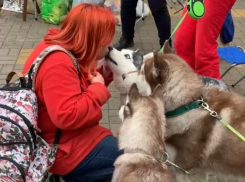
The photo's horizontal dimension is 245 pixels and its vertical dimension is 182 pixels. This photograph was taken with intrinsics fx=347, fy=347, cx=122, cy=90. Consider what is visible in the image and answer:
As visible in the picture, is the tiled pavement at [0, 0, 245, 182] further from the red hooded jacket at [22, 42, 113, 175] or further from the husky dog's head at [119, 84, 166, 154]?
the husky dog's head at [119, 84, 166, 154]

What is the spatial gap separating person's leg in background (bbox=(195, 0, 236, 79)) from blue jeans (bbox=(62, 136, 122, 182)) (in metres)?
1.44

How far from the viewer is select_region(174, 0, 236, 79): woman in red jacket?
339cm

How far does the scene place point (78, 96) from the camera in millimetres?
2270

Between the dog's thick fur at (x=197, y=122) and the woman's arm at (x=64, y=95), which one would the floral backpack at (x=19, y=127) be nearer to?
the woman's arm at (x=64, y=95)

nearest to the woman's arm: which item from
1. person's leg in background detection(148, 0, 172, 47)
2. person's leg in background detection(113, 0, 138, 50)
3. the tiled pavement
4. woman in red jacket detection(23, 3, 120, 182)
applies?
woman in red jacket detection(23, 3, 120, 182)

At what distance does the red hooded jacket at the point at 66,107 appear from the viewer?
85.9 inches

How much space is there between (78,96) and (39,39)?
4.01 m

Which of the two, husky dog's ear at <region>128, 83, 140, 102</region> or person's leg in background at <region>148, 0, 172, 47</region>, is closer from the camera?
husky dog's ear at <region>128, 83, 140, 102</region>

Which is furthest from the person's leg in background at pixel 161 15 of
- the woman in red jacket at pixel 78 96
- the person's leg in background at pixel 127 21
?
the woman in red jacket at pixel 78 96

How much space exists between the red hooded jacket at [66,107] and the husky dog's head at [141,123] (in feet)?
0.85

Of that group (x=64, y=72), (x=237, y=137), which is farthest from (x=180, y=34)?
(x=64, y=72)

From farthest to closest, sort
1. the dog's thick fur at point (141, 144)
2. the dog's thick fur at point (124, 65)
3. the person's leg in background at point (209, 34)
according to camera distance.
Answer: the person's leg in background at point (209, 34) → the dog's thick fur at point (124, 65) → the dog's thick fur at point (141, 144)

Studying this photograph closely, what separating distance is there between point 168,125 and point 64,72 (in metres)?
0.96

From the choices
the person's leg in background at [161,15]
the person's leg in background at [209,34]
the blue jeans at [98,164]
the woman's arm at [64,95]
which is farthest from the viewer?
the person's leg in background at [161,15]
